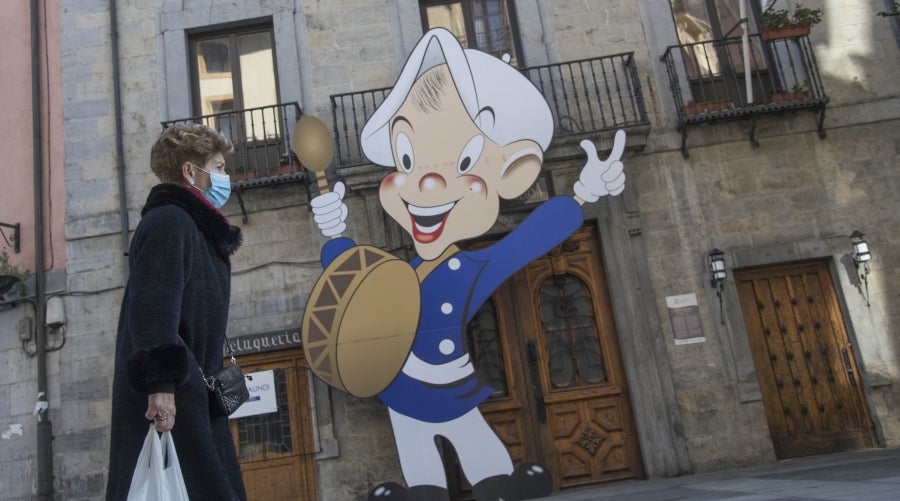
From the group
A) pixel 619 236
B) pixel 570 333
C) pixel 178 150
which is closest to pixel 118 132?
pixel 570 333

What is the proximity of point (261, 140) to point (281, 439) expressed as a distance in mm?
3484

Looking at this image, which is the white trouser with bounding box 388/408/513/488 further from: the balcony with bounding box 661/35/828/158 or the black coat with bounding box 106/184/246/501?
the black coat with bounding box 106/184/246/501

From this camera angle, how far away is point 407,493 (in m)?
6.95

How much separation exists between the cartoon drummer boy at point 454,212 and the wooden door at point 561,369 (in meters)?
0.87

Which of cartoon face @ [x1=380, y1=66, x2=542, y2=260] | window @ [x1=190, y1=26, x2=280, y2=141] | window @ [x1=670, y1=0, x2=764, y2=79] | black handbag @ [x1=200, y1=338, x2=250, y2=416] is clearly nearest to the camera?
black handbag @ [x1=200, y1=338, x2=250, y2=416]

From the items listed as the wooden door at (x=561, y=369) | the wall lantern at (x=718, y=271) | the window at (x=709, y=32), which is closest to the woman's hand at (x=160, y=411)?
the wooden door at (x=561, y=369)

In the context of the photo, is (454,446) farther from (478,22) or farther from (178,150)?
(478,22)

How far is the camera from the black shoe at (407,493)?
271 inches

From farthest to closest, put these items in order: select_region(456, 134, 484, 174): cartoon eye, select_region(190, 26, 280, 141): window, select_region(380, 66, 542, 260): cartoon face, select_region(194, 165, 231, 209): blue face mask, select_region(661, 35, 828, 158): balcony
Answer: select_region(190, 26, 280, 141): window → select_region(661, 35, 828, 158): balcony → select_region(456, 134, 484, 174): cartoon eye → select_region(380, 66, 542, 260): cartoon face → select_region(194, 165, 231, 209): blue face mask

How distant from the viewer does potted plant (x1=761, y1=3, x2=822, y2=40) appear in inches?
327

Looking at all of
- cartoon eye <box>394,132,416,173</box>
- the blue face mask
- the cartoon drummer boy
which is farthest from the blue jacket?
the blue face mask

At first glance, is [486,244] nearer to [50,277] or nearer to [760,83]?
[760,83]

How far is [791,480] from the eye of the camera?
5.66 metres

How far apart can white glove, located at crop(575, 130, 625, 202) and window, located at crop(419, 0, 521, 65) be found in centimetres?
211
